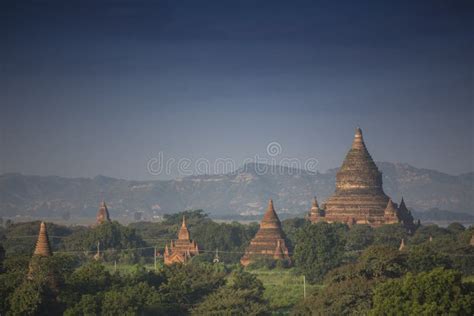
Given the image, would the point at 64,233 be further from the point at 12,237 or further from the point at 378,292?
the point at 378,292

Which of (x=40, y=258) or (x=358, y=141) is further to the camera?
(x=358, y=141)

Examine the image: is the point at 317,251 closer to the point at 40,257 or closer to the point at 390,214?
the point at 390,214

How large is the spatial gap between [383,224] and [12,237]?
30.7m

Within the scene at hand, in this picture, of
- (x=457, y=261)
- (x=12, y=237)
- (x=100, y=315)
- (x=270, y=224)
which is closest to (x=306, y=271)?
(x=457, y=261)

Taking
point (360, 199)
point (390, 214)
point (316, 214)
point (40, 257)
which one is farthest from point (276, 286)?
point (316, 214)

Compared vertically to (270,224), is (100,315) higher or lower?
lower

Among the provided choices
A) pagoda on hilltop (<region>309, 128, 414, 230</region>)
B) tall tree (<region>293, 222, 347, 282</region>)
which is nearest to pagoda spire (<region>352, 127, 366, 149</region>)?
pagoda on hilltop (<region>309, 128, 414, 230</region>)

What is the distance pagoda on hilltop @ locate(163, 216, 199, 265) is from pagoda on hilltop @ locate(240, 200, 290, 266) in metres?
4.42

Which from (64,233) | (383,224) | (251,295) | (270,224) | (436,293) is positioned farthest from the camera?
(64,233)

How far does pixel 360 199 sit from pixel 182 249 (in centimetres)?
1772

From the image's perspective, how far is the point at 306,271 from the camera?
70.9m

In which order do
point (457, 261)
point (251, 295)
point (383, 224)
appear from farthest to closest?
point (383, 224), point (457, 261), point (251, 295)

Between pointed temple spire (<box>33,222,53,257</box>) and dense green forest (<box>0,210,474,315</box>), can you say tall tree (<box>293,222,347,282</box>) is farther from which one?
pointed temple spire (<box>33,222,53,257</box>)

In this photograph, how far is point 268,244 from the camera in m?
84.0
